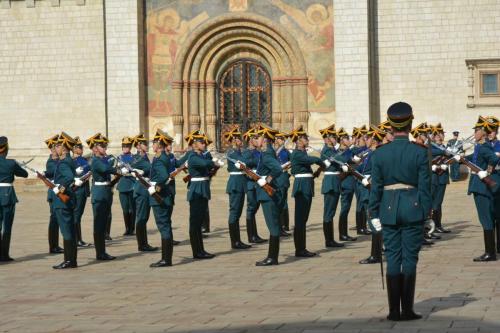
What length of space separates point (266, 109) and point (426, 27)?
5.12 meters

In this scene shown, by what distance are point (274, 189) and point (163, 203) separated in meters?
1.48

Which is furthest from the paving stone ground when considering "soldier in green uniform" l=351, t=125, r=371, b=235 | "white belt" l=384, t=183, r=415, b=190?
"white belt" l=384, t=183, r=415, b=190

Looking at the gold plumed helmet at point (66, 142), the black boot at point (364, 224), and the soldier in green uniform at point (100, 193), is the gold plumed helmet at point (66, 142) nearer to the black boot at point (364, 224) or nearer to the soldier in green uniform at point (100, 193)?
the soldier in green uniform at point (100, 193)

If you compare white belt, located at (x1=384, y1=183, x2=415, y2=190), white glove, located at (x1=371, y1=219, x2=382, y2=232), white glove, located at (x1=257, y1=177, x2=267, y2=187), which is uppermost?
white belt, located at (x1=384, y1=183, x2=415, y2=190)

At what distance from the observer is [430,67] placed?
93.1 ft

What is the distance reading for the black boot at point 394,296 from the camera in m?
9.24

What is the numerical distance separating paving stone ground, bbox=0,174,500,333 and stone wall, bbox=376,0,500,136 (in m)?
11.7

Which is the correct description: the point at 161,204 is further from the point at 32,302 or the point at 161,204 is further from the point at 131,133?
the point at 131,133

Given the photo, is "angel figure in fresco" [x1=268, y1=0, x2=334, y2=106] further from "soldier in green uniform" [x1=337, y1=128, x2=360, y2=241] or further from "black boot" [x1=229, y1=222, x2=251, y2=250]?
"black boot" [x1=229, y1=222, x2=251, y2=250]

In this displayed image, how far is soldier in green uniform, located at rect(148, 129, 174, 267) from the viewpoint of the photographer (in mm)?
13930

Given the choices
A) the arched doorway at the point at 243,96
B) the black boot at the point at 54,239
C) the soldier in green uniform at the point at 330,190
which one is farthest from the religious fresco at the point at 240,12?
the black boot at the point at 54,239

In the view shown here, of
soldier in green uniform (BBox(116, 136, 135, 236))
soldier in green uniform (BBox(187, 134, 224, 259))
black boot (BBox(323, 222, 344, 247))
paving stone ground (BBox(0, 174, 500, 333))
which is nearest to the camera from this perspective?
paving stone ground (BBox(0, 174, 500, 333))

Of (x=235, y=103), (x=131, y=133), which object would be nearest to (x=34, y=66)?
(x=131, y=133)

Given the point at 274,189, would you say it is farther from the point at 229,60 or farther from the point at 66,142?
the point at 229,60
